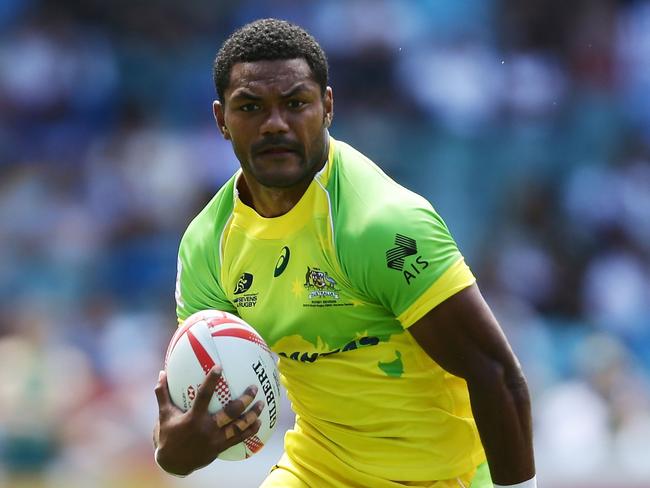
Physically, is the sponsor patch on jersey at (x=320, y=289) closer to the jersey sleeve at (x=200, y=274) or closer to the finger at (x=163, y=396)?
the jersey sleeve at (x=200, y=274)

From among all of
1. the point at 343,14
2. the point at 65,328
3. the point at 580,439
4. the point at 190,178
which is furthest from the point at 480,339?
the point at 343,14

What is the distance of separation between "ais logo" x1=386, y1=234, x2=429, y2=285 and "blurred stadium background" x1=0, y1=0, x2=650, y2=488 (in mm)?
5572

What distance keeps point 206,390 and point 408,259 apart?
0.89m

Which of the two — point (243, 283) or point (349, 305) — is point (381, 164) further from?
point (349, 305)

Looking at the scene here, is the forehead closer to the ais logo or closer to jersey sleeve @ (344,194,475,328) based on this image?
jersey sleeve @ (344,194,475,328)

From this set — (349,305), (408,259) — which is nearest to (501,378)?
(408,259)

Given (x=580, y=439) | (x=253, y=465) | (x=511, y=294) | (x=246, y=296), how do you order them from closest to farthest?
(x=246, y=296) < (x=253, y=465) < (x=580, y=439) < (x=511, y=294)

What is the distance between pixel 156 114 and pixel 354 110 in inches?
78.4

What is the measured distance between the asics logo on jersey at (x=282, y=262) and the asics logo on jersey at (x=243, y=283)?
143 mm

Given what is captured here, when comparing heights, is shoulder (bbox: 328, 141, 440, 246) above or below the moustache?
below

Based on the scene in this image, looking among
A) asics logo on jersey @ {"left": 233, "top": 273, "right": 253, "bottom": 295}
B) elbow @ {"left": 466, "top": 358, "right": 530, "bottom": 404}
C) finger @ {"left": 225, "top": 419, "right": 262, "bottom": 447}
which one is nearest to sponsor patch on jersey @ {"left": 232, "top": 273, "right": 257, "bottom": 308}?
asics logo on jersey @ {"left": 233, "top": 273, "right": 253, "bottom": 295}

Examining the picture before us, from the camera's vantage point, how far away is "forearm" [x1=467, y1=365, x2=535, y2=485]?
4191 mm

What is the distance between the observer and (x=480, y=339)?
164 inches

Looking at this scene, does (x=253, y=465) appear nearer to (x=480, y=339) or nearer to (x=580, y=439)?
(x=580, y=439)
